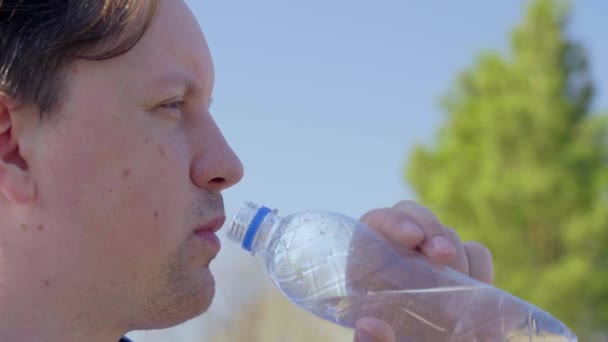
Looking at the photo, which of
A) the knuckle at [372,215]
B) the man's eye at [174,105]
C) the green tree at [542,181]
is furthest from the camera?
the green tree at [542,181]

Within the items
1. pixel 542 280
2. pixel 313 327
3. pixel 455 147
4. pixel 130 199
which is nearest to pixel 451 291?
pixel 130 199

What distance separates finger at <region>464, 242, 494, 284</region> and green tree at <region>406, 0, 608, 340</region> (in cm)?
1483

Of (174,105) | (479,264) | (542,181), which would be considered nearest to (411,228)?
(479,264)

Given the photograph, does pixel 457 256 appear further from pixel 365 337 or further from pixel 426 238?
pixel 365 337

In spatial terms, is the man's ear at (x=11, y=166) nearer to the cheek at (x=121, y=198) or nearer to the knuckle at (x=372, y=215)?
the cheek at (x=121, y=198)

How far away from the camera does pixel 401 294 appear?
226 cm

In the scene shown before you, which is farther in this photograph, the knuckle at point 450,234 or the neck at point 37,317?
the knuckle at point 450,234

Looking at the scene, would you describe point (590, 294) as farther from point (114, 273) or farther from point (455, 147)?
point (114, 273)

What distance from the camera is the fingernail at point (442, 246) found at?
6.73 feet

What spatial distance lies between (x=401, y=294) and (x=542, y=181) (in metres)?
15.2

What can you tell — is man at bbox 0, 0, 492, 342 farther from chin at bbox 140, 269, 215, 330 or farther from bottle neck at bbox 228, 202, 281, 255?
bottle neck at bbox 228, 202, 281, 255

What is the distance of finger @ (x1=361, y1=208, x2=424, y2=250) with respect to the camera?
6.86 feet

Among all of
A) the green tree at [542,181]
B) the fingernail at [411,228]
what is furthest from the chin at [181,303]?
the green tree at [542,181]

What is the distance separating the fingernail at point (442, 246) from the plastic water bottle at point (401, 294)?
91mm
